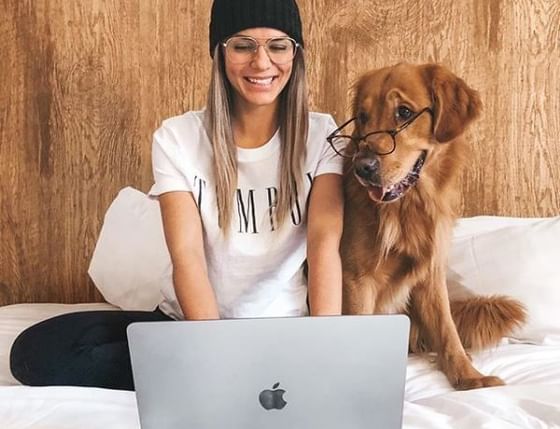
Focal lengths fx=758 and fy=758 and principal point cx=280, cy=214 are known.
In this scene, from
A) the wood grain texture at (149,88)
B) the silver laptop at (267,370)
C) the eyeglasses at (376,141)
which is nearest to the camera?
the silver laptop at (267,370)

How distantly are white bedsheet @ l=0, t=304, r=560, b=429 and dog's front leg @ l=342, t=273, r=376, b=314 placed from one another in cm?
15

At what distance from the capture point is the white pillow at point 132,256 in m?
1.75

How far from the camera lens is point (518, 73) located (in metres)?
1.88

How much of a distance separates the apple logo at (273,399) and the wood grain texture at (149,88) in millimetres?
978

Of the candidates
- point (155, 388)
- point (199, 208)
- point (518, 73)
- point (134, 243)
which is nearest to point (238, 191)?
point (199, 208)

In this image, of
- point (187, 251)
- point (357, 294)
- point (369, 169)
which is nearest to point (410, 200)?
point (369, 169)

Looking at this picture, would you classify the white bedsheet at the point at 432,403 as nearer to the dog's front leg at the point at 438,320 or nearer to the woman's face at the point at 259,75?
the dog's front leg at the point at 438,320

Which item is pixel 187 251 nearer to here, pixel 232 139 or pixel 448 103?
pixel 232 139

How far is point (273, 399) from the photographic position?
979 mm

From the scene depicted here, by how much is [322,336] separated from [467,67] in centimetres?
108

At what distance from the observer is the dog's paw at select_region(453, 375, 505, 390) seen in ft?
4.55

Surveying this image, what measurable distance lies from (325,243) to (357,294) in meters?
0.12

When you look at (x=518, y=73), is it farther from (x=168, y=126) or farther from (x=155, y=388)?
(x=155, y=388)

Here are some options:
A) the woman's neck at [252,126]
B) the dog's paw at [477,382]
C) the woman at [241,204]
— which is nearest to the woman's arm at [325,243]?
the woman at [241,204]
